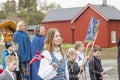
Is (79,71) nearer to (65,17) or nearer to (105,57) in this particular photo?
(105,57)

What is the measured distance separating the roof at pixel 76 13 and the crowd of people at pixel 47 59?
34040mm

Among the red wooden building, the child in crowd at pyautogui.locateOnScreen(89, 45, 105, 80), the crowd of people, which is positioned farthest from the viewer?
the red wooden building

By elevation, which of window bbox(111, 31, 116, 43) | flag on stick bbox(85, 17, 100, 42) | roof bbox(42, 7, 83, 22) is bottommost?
window bbox(111, 31, 116, 43)

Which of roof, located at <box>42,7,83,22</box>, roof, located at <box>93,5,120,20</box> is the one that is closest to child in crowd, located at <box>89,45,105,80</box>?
roof, located at <box>93,5,120,20</box>

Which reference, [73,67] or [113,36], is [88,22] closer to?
[113,36]

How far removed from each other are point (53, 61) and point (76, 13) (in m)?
43.5

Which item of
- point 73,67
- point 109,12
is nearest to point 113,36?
point 109,12

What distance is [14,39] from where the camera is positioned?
10453 millimetres

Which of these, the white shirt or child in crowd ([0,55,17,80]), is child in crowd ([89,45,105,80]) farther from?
the white shirt

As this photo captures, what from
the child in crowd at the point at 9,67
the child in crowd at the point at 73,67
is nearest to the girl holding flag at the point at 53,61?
the child in crowd at the point at 9,67

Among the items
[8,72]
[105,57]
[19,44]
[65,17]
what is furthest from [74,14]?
[8,72]

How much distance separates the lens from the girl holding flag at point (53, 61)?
6.45 m

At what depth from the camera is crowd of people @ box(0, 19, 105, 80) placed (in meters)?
6.54

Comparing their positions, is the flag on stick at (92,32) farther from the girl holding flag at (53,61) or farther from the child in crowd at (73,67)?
the girl holding flag at (53,61)
